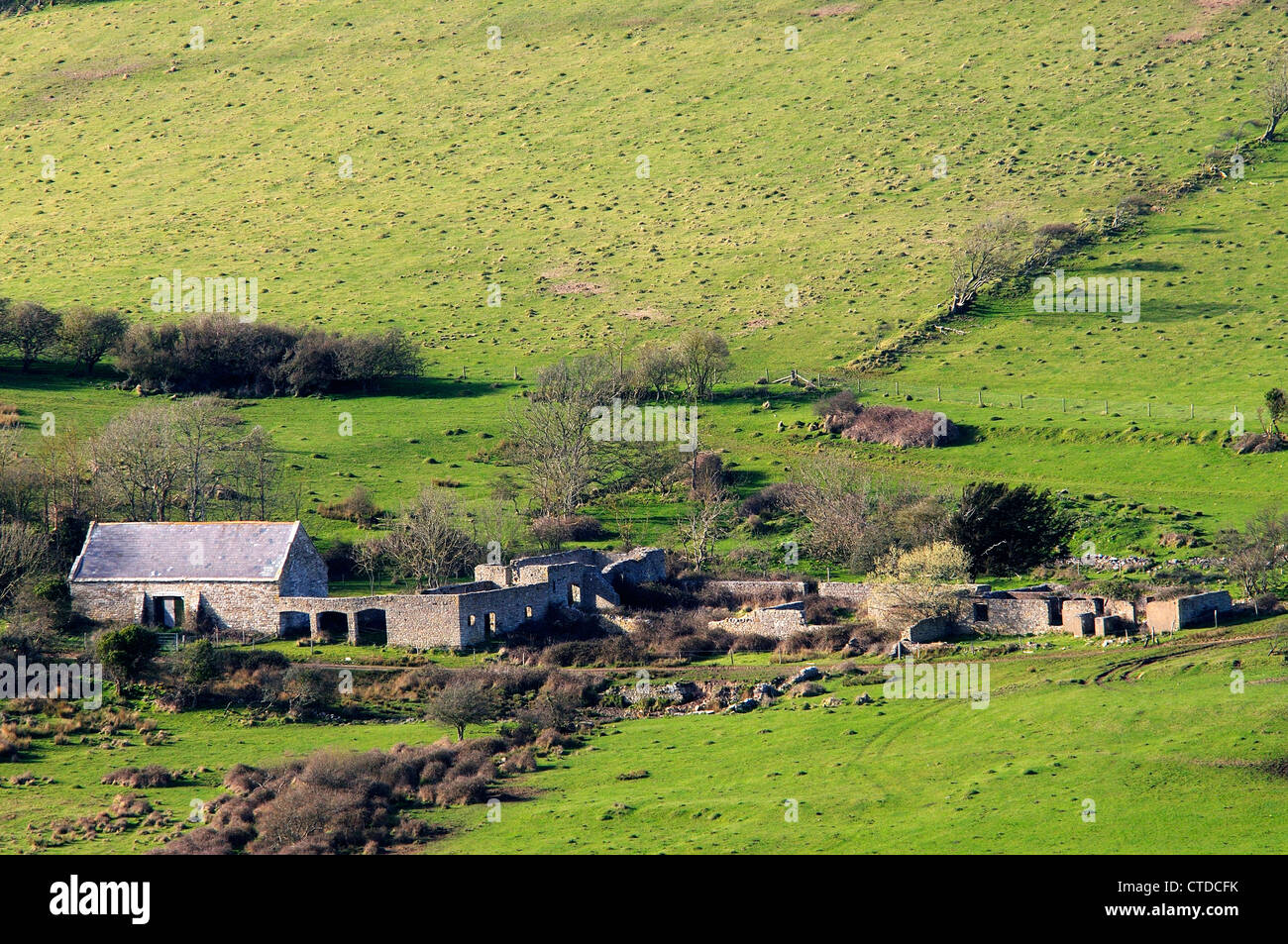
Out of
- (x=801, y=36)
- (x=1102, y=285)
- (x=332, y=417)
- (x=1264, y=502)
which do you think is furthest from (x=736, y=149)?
(x=1264, y=502)

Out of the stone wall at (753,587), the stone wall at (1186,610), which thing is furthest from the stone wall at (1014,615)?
the stone wall at (753,587)

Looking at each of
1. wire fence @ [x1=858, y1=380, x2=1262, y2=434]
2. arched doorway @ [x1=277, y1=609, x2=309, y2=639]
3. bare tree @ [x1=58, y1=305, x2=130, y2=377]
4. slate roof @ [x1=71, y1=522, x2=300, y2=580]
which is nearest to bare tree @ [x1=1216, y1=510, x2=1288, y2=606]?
wire fence @ [x1=858, y1=380, x2=1262, y2=434]

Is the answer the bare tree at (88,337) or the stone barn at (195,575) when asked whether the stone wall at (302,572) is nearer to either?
the stone barn at (195,575)

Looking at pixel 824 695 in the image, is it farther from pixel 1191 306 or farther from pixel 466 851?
pixel 1191 306

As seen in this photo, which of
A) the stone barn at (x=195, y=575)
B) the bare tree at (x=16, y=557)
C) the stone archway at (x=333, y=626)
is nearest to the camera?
the stone archway at (x=333, y=626)

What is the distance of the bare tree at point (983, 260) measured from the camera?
111438 millimetres

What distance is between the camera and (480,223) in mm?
131750

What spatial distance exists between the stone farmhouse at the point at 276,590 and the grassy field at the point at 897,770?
9775 millimetres

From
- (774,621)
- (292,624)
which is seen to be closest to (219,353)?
(292,624)

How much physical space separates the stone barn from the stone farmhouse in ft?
0.13

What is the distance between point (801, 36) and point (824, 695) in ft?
362

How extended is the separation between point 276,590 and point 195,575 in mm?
3713

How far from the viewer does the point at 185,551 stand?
217ft

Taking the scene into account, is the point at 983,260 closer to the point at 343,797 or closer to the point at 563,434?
the point at 563,434
